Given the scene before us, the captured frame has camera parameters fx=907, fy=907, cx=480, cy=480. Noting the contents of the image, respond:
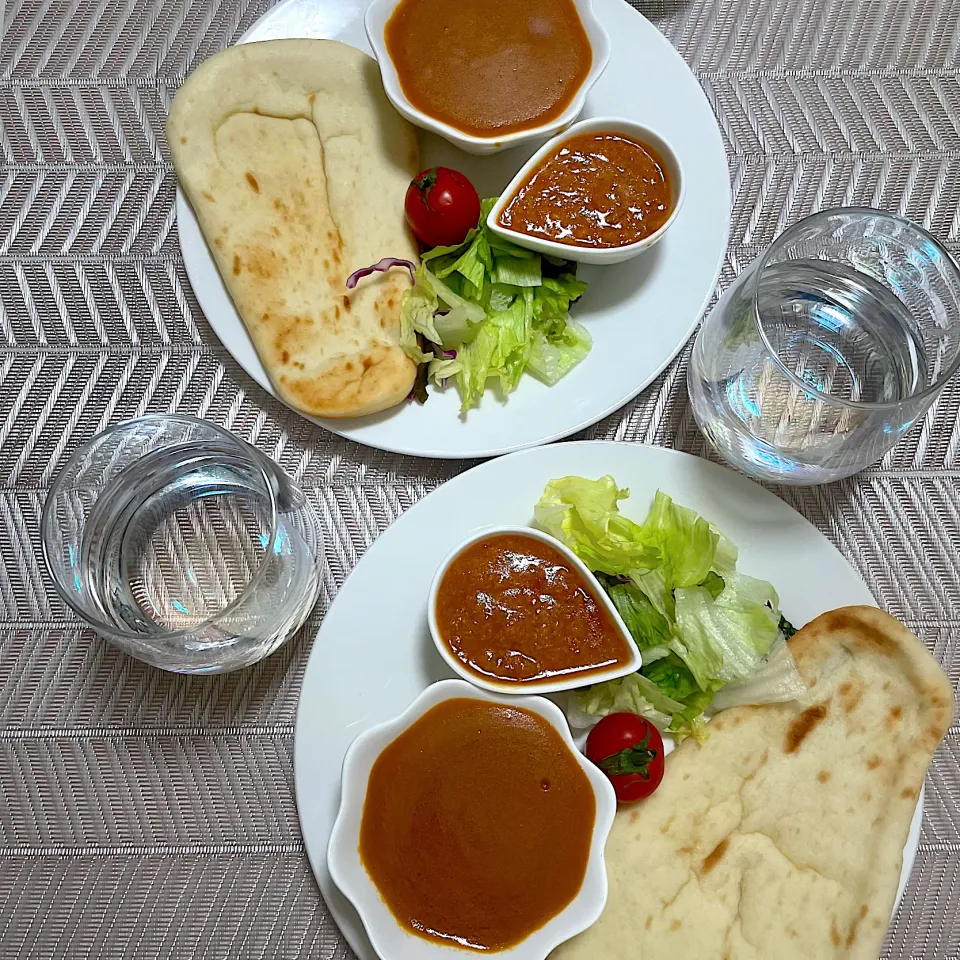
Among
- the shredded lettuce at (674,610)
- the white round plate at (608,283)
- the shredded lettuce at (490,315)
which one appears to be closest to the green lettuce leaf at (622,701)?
the shredded lettuce at (674,610)

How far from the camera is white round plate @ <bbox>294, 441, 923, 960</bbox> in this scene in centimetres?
184

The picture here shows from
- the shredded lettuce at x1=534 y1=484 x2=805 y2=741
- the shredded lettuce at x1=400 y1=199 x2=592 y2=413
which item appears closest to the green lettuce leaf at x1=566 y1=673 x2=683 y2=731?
the shredded lettuce at x1=534 y1=484 x2=805 y2=741

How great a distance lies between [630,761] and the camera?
1.73 metres

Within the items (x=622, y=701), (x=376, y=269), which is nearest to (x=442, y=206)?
(x=376, y=269)

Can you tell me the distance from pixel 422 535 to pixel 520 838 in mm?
618

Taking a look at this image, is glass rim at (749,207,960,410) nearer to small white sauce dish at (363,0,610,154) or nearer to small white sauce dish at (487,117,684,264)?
small white sauce dish at (487,117,684,264)

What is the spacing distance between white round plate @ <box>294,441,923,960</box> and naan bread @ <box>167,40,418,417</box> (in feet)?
0.95

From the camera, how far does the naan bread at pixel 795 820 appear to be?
179cm

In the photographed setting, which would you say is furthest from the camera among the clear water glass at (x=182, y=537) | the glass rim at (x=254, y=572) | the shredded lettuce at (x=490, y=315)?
the shredded lettuce at (x=490, y=315)

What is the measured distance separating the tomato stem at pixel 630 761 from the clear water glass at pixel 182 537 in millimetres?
694

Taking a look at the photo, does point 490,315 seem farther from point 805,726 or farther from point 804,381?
point 805,726

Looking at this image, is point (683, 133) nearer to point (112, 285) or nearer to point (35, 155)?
point (112, 285)

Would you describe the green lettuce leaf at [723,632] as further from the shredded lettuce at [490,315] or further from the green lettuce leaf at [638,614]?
the shredded lettuce at [490,315]

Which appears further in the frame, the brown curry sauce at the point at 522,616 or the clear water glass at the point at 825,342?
the clear water glass at the point at 825,342
